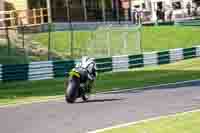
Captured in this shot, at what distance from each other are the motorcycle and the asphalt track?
24 cm

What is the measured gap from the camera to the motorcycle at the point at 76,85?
54.0 feet

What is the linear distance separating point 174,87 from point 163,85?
1.03 meters

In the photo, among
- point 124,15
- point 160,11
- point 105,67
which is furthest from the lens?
point 160,11

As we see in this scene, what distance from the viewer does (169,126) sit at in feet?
36.0

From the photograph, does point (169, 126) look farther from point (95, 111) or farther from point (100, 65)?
point (100, 65)

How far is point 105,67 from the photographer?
1233 inches

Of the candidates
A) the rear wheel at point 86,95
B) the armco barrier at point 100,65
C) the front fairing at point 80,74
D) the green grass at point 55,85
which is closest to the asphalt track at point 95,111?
the rear wheel at point 86,95

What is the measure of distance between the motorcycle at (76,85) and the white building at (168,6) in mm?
45094

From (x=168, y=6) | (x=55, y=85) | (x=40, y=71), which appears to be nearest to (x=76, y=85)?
(x=55, y=85)

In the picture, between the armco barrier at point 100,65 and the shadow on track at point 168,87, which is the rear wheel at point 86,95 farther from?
the armco barrier at point 100,65

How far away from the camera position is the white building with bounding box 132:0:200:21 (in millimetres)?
64000

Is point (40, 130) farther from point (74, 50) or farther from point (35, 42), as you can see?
point (35, 42)

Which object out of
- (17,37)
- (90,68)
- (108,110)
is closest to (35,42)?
(17,37)

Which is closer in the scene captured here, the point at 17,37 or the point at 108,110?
the point at 108,110
